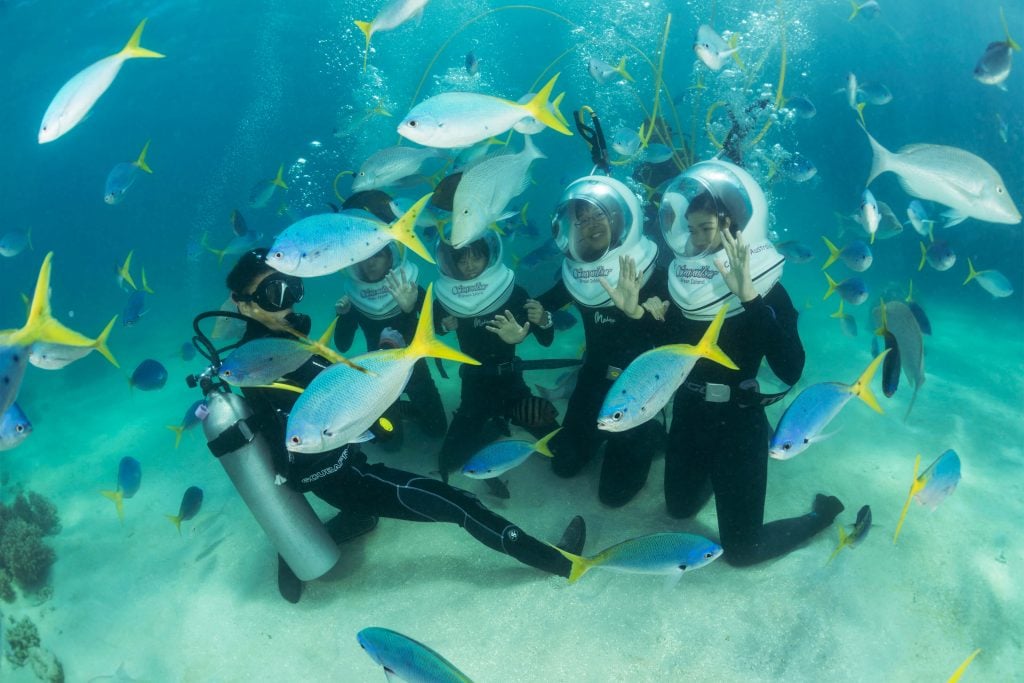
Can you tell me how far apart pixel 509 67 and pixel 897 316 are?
47.5 metres

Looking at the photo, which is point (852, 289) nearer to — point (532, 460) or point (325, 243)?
point (532, 460)

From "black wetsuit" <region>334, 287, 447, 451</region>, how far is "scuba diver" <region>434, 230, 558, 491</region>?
48 cm

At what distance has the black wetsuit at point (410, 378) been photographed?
527 cm

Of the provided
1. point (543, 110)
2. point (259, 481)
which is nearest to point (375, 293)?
point (259, 481)

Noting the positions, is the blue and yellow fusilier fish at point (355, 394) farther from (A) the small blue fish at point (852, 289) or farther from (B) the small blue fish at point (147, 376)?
(A) the small blue fish at point (852, 289)

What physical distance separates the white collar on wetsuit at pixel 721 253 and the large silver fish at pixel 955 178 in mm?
668

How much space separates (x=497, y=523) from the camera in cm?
355

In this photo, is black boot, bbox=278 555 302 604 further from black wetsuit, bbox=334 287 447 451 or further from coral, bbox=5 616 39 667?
coral, bbox=5 616 39 667

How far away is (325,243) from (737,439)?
318 cm

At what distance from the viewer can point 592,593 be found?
3514 millimetres

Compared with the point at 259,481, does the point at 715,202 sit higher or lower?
higher

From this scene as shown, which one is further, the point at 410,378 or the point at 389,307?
the point at 410,378

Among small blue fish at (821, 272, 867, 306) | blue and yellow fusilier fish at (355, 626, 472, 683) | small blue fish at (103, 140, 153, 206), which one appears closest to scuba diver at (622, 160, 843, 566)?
blue and yellow fusilier fish at (355, 626, 472, 683)

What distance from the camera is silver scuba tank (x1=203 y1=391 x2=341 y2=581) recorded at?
333cm
